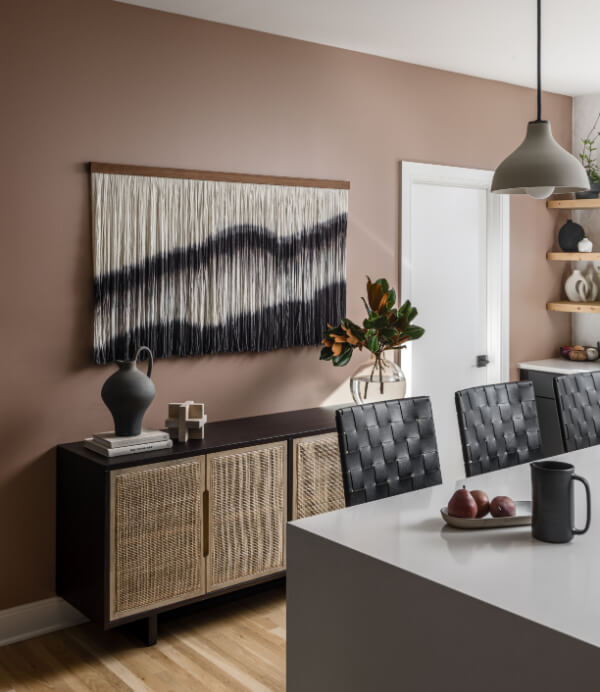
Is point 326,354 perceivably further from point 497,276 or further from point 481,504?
point 481,504

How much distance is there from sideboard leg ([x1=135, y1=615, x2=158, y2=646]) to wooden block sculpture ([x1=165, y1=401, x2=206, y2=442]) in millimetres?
713

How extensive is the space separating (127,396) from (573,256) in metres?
3.29

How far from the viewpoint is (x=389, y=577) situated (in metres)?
1.70

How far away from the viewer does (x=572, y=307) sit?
5109mm

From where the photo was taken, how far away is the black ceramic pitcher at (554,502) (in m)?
1.78

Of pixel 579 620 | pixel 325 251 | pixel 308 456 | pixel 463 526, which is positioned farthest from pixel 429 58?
pixel 579 620

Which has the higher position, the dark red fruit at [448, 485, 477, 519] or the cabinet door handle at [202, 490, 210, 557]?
the dark red fruit at [448, 485, 477, 519]

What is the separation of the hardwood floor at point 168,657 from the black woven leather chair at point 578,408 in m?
1.44

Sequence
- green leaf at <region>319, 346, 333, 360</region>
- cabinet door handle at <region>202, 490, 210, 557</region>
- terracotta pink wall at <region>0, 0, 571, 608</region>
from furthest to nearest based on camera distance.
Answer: green leaf at <region>319, 346, 333, 360</region> < cabinet door handle at <region>202, 490, 210, 557</region> < terracotta pink wall at <region>0, 0, 571, 608</region>

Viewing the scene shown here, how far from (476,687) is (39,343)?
2217 millimetres

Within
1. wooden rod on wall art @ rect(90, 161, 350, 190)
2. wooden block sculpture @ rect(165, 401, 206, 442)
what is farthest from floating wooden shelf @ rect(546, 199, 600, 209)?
wooden block sculpture @ rect(165, 401, 206, 442)

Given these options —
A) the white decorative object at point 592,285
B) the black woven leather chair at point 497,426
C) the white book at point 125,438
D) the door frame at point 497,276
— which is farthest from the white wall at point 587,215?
the white book at point 125,438

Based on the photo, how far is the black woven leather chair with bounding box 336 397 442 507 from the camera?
2426mm

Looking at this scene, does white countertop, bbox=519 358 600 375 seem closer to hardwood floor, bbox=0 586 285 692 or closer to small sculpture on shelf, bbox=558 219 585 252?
small sculpture on shelf, bbox=558 219 585 252
